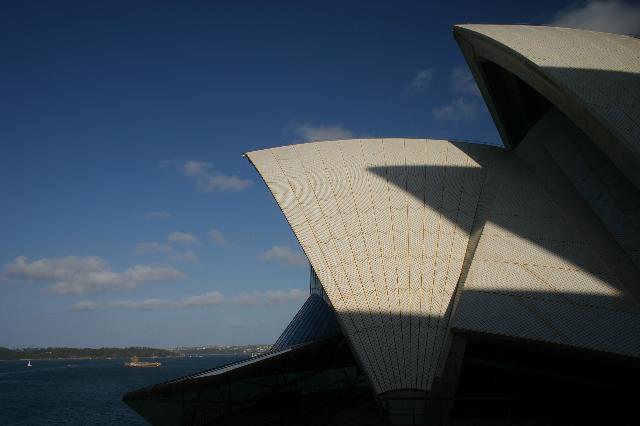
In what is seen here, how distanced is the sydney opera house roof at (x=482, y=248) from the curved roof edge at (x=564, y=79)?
81 millimetres

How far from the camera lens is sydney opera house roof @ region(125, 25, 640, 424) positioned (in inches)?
534

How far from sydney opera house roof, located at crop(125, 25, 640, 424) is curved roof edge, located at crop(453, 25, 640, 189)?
81 mm

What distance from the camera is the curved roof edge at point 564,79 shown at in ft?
51.1

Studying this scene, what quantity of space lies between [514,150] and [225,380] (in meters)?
18.7

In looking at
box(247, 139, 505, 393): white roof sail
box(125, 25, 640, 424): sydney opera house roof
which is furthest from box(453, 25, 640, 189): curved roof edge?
box(247, 139, 505, 393): white roof sail

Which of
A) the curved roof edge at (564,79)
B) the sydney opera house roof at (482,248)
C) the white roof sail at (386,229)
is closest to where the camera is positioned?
the sydney opera house roof at (482,248)

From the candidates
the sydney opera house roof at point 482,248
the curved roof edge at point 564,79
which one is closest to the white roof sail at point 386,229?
the sydney opera house roof at point 482,248

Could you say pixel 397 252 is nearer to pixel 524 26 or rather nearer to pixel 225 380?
pixel 225 380

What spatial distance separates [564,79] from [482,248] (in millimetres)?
6925

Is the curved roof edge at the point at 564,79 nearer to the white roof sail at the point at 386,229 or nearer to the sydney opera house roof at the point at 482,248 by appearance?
the sydney opera house roof at the point at 482,248

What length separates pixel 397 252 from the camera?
17.6m

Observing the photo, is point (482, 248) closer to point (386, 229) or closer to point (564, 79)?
point (386, 229)

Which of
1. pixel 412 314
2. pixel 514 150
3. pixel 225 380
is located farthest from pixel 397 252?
pixel 514 150

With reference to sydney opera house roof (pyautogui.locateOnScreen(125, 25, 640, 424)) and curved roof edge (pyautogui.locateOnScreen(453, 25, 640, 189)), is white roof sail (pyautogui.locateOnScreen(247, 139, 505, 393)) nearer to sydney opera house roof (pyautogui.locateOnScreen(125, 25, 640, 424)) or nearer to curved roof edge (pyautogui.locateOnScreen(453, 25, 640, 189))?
sydney opera house roof (pyautogui.locateOnScreen(125, 25, 640, 424))
